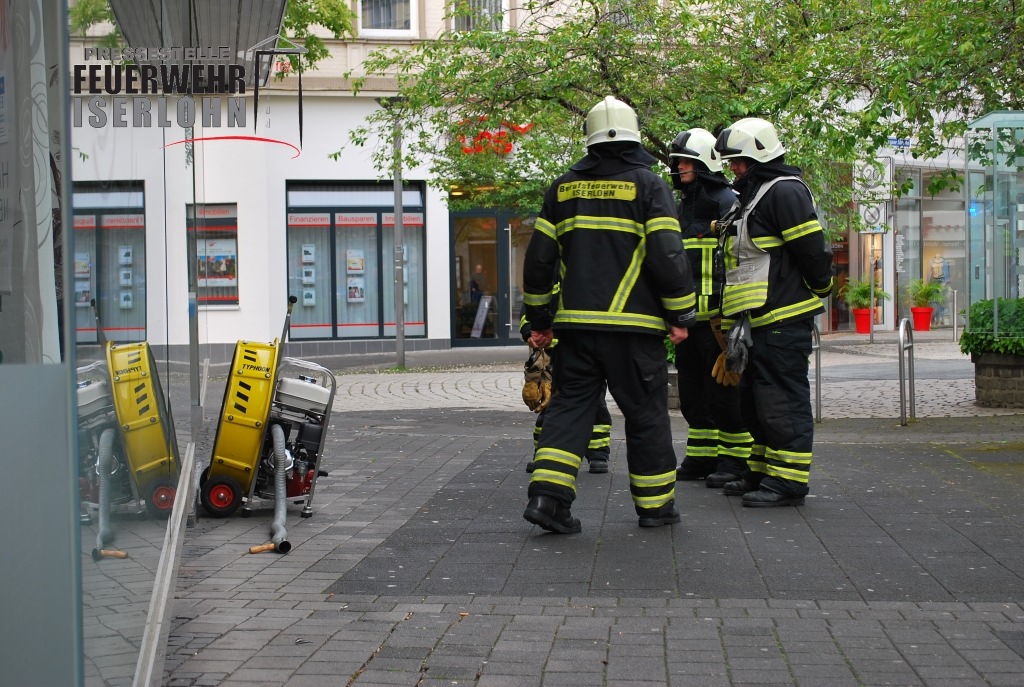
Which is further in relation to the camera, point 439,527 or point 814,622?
point 439,527

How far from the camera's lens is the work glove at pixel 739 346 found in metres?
7.06

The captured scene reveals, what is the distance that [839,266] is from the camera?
31.6m

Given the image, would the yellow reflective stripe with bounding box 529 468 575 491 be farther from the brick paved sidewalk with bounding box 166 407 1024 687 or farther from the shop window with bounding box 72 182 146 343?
the shop window with bounding box 72 182 146 343

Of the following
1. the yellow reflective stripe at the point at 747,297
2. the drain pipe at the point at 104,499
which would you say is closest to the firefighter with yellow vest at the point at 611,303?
the yellow reflective stripe at the point at 747,297

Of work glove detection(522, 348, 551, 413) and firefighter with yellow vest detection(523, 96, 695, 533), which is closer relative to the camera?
firefighter with yellow vest detection(523, 96, 695, 533)

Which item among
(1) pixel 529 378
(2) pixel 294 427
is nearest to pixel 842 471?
(1) pixel 529 378

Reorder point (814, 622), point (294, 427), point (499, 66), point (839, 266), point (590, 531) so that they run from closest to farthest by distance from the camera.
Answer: point (814, 622), point (590, 531), point (294, 427), point (499, 66), point (839, 266)

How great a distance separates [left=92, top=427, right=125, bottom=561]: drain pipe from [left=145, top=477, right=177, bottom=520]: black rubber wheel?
0.62m

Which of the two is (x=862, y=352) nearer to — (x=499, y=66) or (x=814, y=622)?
(x=499, y=66)

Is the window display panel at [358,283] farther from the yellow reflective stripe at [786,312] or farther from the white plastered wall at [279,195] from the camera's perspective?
the yellow reflective stripe at [786,312]

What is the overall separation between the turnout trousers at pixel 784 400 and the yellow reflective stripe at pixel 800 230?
475mm

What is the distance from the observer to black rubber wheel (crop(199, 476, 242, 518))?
6.80 meters

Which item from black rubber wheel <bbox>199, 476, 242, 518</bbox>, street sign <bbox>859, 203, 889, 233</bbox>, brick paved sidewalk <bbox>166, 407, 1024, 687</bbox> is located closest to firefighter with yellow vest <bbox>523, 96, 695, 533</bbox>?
brick paved sidewalk <bbox>166, 407, 1024, 687</bbox>

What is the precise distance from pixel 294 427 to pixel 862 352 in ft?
59.6
